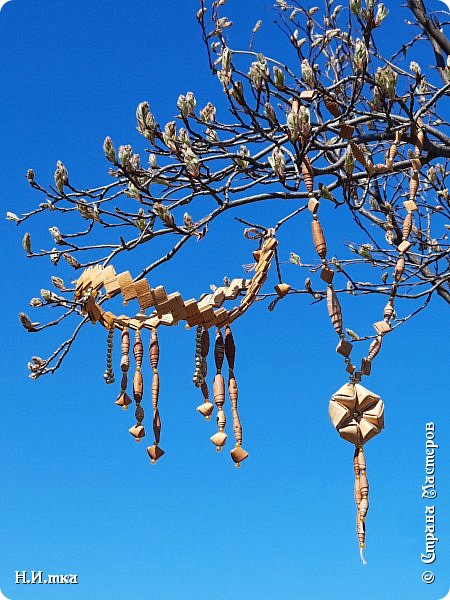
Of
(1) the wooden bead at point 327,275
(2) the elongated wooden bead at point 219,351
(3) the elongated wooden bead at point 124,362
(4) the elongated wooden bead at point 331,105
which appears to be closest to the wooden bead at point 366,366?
(1) the wooden bead at point 327,275

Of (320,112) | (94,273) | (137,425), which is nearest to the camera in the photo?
(137,425)

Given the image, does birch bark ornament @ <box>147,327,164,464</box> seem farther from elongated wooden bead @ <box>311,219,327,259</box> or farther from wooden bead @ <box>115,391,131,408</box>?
elongated wooden bead @ <box>311,219,327,259</box>

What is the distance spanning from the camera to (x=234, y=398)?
2.87 m

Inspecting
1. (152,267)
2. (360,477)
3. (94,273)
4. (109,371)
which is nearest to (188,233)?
(152,267)

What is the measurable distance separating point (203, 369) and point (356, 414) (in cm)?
59

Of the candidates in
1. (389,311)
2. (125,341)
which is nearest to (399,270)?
(389,311)

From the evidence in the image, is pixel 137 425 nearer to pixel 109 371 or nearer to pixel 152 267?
pixel 109 371

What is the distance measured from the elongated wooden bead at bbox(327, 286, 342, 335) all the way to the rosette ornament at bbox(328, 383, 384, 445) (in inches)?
8.5

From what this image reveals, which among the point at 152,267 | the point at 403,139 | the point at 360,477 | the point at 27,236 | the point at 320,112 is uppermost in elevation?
the point at 320,112

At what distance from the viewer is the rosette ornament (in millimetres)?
2623

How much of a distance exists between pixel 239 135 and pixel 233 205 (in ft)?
1.07

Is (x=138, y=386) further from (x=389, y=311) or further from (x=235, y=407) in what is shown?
(x=389, y=311)

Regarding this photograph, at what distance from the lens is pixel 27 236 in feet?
13.1

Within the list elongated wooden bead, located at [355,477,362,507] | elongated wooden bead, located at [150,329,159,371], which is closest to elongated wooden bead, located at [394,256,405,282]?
elongated wooden bead, located at [355,477,362,507]
